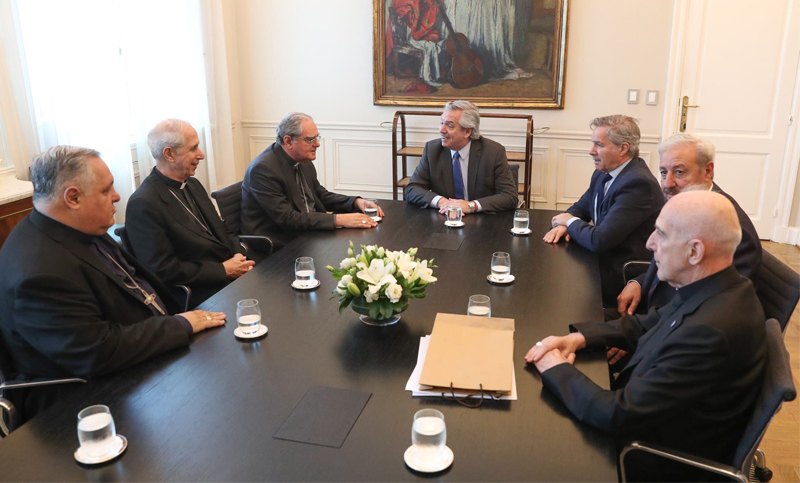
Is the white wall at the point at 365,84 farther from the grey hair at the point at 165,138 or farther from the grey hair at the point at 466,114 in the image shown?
the grey hair at the point at 165,138

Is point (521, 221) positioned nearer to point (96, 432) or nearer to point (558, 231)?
point (558, 231)

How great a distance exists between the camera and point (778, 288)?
2277 mm

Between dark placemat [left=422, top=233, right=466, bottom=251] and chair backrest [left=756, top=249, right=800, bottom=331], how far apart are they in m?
1.28

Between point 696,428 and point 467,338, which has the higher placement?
point 467,338

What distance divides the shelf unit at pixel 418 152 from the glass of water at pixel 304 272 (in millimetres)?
2950

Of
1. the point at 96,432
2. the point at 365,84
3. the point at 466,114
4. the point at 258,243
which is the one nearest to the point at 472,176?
the point at 466,114

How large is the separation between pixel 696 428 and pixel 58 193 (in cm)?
201

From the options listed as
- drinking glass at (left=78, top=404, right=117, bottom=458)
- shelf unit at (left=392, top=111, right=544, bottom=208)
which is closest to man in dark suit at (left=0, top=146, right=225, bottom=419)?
drinking glass at (left=78, top=404, right=117, bottom=458)

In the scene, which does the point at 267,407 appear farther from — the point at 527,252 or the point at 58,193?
the point at 527,252

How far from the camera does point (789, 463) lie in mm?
2609

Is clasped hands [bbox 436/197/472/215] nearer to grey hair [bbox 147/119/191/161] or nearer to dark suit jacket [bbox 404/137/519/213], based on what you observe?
dark suit jacket [bbox 404/137/519/213]

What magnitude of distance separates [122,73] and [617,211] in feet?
12.1

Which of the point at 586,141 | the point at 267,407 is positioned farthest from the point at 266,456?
the point at 586,141

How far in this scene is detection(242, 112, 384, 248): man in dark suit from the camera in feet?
11.4
